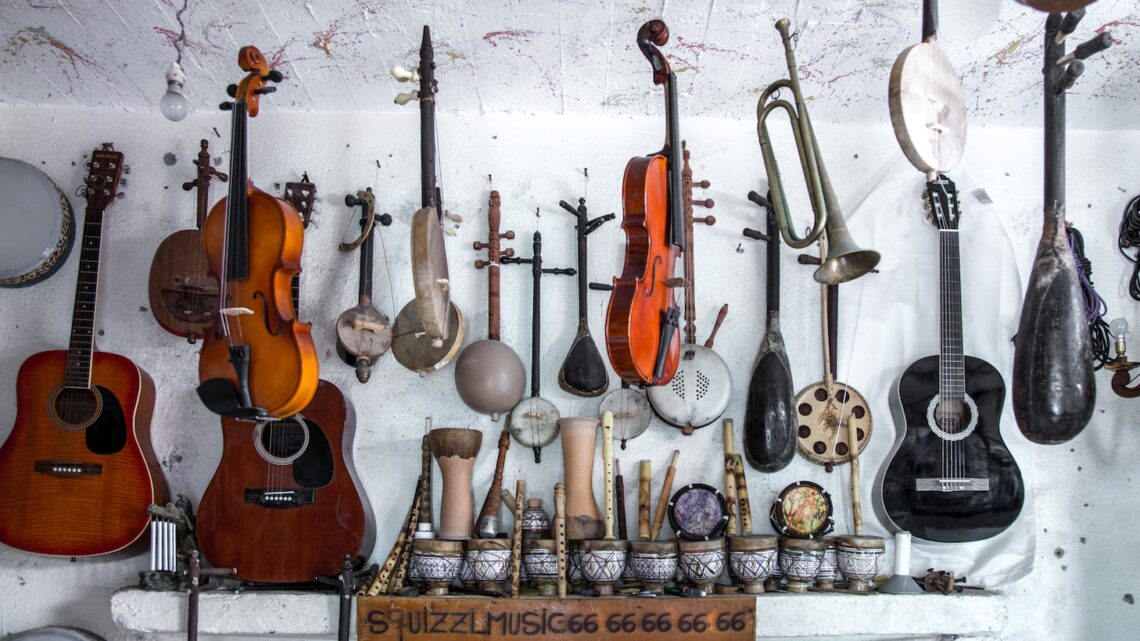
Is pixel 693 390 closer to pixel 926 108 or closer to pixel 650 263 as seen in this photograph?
pixel 650 263

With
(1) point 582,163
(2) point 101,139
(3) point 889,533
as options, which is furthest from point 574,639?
(2) point 101,139

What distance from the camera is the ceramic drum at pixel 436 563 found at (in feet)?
9.31

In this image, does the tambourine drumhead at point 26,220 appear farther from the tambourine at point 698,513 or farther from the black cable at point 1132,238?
the black cable at point 1132,238

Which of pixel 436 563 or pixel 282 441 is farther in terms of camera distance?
pixel 282 441

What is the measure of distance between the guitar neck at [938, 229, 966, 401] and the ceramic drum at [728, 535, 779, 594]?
2.94ft

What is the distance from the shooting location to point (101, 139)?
11.5ft

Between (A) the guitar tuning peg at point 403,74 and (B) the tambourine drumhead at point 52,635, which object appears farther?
(B) the tambourine drumhead at point 52,635

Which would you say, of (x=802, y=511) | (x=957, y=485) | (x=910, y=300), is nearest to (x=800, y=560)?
(x=802, y=511)

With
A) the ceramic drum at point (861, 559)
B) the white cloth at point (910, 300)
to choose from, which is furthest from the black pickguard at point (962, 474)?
the ceramic drum at point (861, 559)

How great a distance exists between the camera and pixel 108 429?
119 inches

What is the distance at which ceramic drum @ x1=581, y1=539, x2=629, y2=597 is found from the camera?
2850 mm

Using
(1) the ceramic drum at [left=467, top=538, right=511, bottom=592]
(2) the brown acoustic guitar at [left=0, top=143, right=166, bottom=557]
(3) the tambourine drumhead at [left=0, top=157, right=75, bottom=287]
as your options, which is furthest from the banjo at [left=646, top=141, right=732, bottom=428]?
(3) the tambourine drumhead at [left=0, top=157, right=75, bottom=287]

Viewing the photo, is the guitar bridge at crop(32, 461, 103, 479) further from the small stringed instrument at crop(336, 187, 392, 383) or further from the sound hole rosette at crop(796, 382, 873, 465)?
the sound hole rosette at crop(796, 382, 873, 465)

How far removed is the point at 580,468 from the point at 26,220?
→ 2.31m
